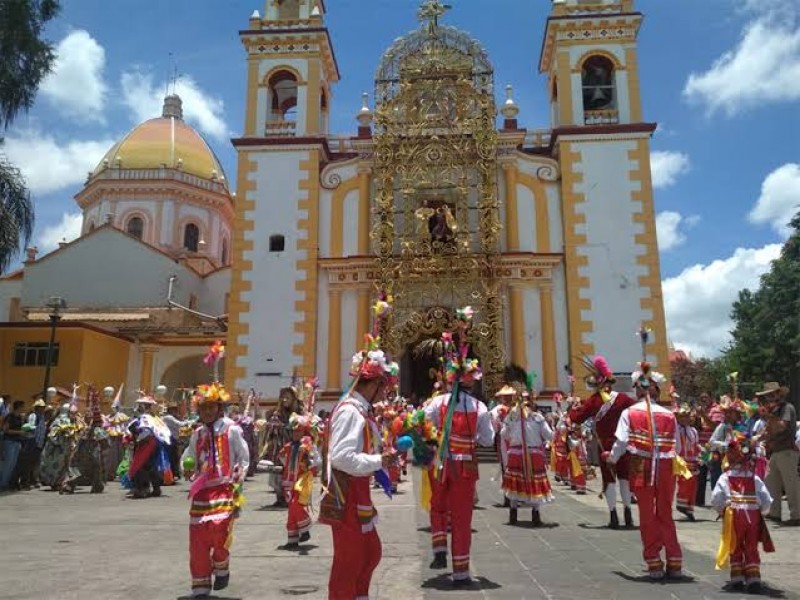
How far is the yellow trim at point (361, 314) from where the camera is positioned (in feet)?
67.2

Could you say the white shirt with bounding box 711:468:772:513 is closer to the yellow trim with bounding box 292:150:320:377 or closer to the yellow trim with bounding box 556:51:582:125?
the yellow trim with bounding box 292:150:320:377

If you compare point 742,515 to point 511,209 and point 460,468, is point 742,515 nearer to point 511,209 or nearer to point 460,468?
point 460,468

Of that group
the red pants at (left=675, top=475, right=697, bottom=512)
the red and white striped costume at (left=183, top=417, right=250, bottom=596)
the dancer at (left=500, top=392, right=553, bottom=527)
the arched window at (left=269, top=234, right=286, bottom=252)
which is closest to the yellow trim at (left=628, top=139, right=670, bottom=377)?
the red pants at (left=675, top=475, right=697, bottom=512)

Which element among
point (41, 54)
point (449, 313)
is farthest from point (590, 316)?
point (41, 54)

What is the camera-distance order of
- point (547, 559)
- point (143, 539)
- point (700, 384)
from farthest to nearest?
1. point (700, 384)
2. point (143, 539)
3. point (547, 559)

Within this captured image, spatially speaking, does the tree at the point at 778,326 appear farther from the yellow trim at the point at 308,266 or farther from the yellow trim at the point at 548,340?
the yellow trim at the point at 308,266

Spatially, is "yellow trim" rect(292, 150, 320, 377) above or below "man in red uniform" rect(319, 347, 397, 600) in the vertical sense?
above

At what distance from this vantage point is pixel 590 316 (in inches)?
789

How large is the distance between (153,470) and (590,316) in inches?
490

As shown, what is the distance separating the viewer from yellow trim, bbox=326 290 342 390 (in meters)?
20.2

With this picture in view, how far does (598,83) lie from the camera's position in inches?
898

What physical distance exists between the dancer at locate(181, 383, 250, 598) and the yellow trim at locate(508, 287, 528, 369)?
14535 millimetres

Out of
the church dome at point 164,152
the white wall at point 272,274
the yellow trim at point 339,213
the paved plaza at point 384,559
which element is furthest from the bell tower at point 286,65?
the church dome at point 164,152

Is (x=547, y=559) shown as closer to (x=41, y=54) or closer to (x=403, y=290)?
(x=403, y=290)
